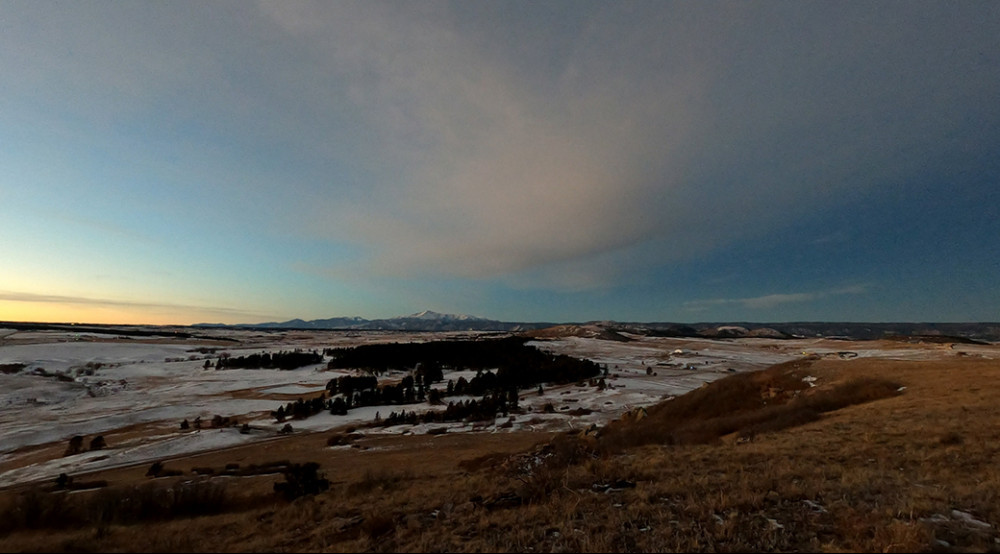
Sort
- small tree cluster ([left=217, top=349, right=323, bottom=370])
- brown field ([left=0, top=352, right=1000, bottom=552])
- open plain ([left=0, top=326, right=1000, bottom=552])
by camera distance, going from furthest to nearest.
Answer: small tree cluster ([left=217, top=349, right=323, bottom=370])
open plain ([left=0, top=326, right=1000, bottom=552])
brown field ([left=0, top=352, right=1000, bottom=552])

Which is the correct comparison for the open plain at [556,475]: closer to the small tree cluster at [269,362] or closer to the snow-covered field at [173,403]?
the snow-covered field at [173,403]

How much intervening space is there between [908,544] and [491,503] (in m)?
8.00

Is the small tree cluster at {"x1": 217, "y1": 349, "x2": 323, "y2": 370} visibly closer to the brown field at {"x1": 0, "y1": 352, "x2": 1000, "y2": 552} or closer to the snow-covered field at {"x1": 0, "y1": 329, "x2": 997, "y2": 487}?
the snow-covered field at {"x1": 0, "y1": 329, "x2": 997, "y2": 487}

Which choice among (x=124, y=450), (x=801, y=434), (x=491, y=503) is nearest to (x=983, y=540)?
(x=491, y=503)

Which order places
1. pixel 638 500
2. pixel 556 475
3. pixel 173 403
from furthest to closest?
pixel 173 403 < pixel 556 475 < pixel 638 500

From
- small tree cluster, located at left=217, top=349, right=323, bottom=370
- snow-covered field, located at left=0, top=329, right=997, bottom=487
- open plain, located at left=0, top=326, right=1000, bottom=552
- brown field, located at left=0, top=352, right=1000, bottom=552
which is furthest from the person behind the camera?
small tree cluster, located at left=217, top=349, right=323, bottom=370

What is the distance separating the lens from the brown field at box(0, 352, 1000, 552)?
809cm

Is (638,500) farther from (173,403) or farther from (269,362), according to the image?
(269,362)

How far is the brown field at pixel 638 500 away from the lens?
8.09 metres

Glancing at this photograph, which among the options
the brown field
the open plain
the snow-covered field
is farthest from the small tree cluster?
the brown field

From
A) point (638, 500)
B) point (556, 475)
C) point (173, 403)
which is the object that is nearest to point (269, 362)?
point (173, 403)

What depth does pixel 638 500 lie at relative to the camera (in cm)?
1009

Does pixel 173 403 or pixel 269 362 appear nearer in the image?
pixel 173 403

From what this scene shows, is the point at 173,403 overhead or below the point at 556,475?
below
